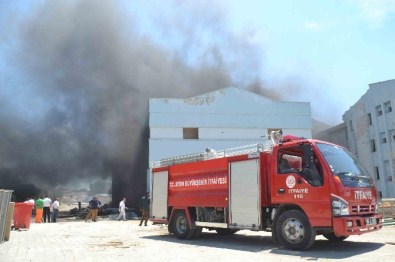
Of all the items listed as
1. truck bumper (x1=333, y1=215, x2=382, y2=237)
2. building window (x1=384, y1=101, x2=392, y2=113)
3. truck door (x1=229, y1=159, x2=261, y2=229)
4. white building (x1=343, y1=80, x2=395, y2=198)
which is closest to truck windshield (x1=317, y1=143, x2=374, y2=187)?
truck bumper (x1=333, y1=215, x2=382, y2=237)

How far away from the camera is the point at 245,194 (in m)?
8.11

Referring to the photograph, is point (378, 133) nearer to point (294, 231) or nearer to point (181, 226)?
point (181, 226)

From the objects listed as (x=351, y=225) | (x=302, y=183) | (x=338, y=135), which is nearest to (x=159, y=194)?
(x=302, y=183)

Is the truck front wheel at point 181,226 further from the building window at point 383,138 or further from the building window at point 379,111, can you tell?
the building window at point 379,111

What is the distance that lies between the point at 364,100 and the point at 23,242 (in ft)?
90.3

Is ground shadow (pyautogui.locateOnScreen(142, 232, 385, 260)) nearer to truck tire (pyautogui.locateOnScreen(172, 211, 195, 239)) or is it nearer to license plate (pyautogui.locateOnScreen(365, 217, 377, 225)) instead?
truck tire (pyautogui.locateOnScreen(172, 211, 195, 239))

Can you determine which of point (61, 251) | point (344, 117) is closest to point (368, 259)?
point (61, 251)

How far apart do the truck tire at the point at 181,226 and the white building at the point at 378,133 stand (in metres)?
22.0

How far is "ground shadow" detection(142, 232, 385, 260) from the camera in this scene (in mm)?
6637

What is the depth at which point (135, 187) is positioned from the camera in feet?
119

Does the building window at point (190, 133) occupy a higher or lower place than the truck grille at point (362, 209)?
higher

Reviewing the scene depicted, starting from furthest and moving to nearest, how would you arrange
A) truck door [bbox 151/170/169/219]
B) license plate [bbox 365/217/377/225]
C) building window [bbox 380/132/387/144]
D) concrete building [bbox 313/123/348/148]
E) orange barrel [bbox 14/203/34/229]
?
concrete building [bbox 313/123/348/148] → building window [bbox 380/132/387/144] → orange barrel [bbox 14/203/34/229] → truck door [bbox 151/170/169/219] → license plate [bbox 365/217/377/225]

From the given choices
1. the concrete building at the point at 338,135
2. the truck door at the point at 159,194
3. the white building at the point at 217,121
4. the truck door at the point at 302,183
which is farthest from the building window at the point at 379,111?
the truck door at the point at 302,183

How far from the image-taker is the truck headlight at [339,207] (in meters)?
6.56
